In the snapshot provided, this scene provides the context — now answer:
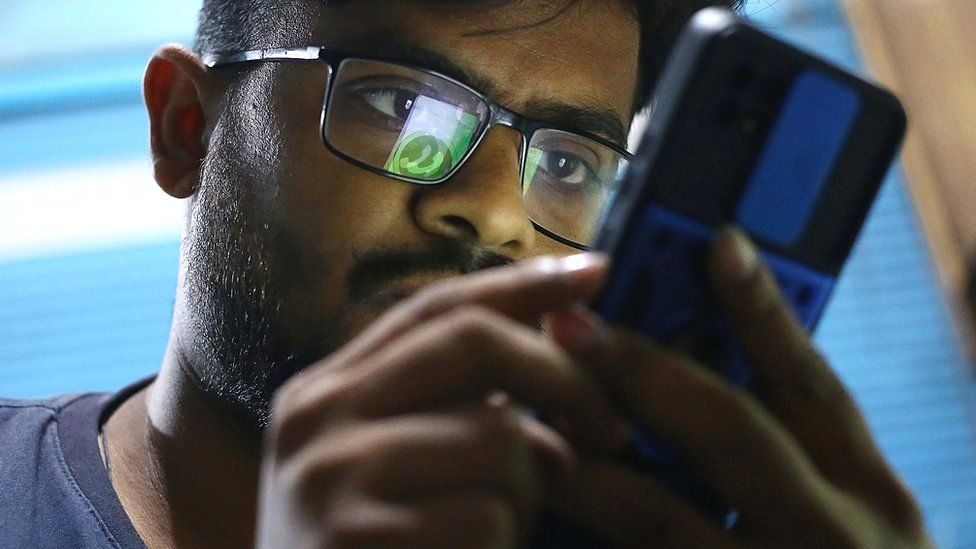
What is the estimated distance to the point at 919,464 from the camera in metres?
2.58

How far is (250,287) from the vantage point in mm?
1082

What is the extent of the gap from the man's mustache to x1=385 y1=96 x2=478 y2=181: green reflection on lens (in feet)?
0.26

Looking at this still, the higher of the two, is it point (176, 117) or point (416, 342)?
point (416, 342)

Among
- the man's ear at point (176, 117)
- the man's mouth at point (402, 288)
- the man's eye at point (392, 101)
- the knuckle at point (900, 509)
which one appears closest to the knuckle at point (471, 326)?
the knuckle at point (900, 509)

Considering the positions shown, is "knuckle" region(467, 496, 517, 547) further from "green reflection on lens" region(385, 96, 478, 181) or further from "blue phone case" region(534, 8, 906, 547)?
"green reflection on lens" region(385, 96, 478, 181)

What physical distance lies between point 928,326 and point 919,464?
1.15 feet

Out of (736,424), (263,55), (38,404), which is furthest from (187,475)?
(736,424)

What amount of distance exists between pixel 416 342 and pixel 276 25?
874mm

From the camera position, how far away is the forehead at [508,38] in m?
1.11

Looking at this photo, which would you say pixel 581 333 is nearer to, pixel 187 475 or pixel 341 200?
pixel 341 200

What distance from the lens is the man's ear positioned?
129 centimetres

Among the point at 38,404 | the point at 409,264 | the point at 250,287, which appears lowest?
the point at 38,404

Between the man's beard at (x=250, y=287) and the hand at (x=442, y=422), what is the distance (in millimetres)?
520

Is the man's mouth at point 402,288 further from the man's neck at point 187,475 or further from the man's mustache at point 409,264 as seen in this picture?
the man's neck at point 187,475
